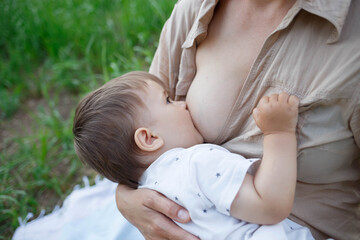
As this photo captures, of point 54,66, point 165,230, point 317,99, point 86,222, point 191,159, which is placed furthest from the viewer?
point 54,66

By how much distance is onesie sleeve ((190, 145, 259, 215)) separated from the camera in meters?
1.11

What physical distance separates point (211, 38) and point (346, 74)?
0.55 metres

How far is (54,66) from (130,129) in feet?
7.50

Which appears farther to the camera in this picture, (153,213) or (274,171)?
(153,213)

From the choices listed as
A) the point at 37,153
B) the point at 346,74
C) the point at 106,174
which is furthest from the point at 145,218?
the point at 37,153

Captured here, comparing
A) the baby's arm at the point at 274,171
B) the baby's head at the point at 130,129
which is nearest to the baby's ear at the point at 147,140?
the baby's head at the point at 130,129

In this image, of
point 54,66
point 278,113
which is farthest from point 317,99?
point 54,66

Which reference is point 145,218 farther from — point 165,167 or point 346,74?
point 346,74

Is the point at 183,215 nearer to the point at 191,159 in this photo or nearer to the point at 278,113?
the point at 191,159

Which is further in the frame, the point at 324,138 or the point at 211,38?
the point at 211,38

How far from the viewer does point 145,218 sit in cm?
137

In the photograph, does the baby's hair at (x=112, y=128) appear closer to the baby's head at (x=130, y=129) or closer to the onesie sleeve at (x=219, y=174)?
the baby's head at (x=130, y=129)

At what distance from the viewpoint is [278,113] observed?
1.08 m

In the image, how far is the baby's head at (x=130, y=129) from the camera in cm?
132
